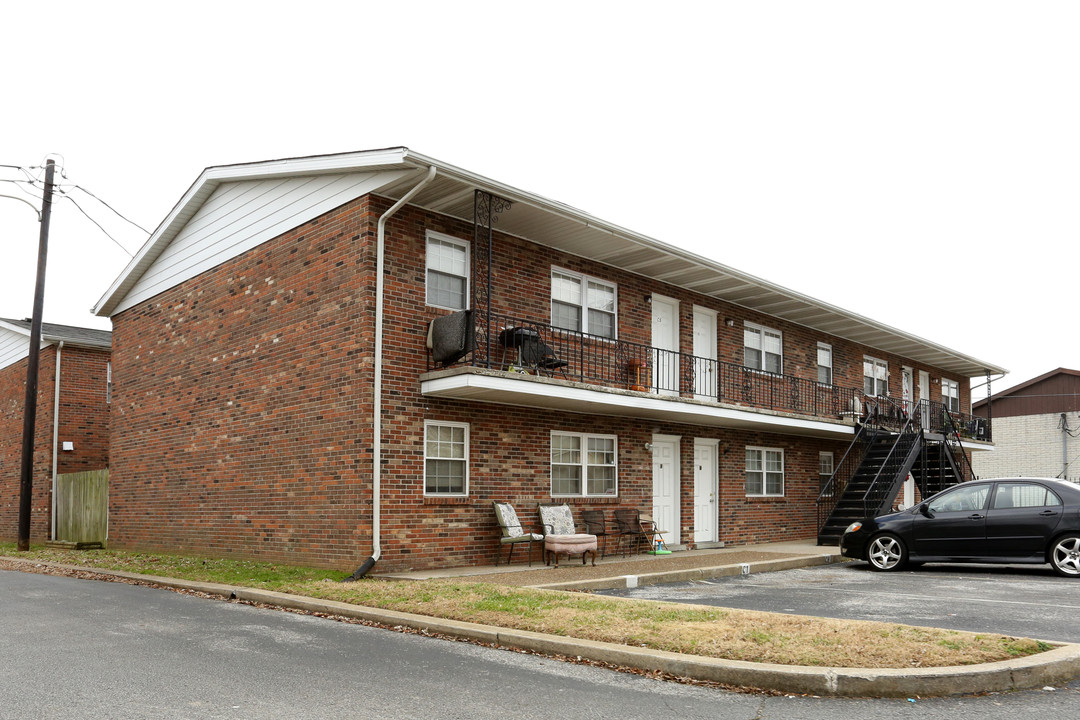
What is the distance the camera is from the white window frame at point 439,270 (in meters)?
13.8

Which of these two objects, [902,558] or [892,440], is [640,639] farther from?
[892,440]

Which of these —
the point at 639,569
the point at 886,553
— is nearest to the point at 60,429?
the point at 639,569

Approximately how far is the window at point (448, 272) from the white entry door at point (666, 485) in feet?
A: 17.9

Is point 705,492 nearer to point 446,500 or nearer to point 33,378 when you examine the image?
point 446,500

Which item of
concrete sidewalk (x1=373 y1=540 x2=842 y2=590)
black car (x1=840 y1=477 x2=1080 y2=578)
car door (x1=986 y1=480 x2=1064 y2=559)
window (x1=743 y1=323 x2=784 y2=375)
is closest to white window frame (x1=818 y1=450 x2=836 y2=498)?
window (x1=743 y1=323 x2=784 y2=375)

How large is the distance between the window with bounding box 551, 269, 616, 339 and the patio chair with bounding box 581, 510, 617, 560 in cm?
319

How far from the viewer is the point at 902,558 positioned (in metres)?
14.0

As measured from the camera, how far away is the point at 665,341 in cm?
1842

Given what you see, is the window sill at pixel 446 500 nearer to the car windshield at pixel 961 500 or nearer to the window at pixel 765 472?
the car windshield at pixel 961 500

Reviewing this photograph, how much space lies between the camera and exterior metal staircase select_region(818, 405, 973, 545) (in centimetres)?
1858

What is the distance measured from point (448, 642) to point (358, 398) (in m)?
5.45

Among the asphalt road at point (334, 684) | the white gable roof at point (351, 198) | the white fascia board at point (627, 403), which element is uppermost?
the white gable roof at point (351, 198)

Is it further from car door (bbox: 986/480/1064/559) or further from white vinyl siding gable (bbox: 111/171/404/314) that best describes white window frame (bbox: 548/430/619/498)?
car door (bbox: 986/480/1064/559)

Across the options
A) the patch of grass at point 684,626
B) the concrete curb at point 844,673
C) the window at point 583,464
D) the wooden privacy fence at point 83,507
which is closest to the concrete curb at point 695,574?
the patch of grass at point 684,626
